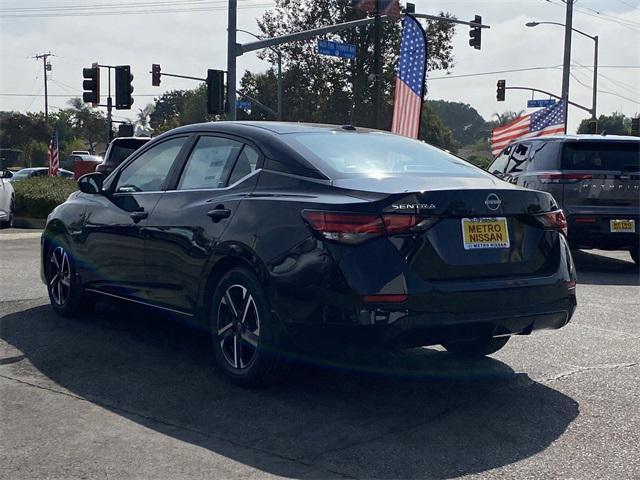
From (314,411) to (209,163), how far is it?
1.89 meters

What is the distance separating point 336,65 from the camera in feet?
153

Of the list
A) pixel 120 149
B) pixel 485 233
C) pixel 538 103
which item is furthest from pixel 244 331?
pixel 538 103

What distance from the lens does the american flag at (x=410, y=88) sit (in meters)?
19.4

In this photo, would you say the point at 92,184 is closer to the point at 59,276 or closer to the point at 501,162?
the point at 59,276

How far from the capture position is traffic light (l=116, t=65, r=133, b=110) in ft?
77.4

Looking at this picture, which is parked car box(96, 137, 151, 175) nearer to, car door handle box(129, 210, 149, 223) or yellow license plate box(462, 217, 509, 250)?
car door handle box(129, 210, 149, 223)

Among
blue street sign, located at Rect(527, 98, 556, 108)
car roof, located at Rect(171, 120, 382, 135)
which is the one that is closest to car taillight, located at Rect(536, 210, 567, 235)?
car roof, located at Rect(171, 120, 382, 135)

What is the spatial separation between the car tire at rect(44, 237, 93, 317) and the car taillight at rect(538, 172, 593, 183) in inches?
263

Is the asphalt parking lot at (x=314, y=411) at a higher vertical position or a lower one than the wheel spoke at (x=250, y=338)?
lower

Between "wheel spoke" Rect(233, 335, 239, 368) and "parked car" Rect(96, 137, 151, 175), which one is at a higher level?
"parked car" Rect(96, 137, 151, 175)

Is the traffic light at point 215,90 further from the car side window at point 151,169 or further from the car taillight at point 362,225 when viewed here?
the car taillight at point 362,225

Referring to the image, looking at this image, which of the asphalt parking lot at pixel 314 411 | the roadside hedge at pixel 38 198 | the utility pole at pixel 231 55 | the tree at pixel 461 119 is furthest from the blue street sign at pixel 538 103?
the tree at pixel 461 119

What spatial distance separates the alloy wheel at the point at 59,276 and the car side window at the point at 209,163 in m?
1.70

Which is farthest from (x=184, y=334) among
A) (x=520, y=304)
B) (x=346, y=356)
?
(x=520, y=304)
